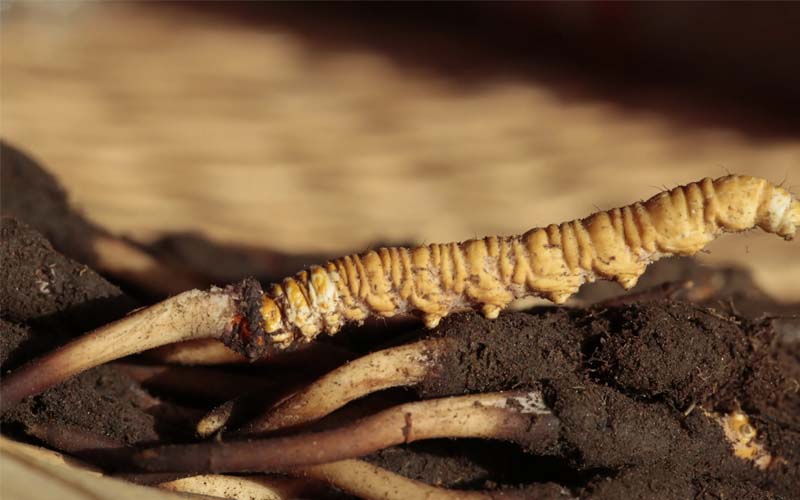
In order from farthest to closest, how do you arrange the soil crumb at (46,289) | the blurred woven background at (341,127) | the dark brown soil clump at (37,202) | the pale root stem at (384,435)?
1. the blurred woven background at (341,127)
2. the dark brown soil clump at (37,202)
3. the soil crumb at (46,289)
4. the pale root stem at (384,435)

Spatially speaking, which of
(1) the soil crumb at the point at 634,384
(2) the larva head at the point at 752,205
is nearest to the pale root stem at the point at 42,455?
(1) the soil crumb at the point at 634,384

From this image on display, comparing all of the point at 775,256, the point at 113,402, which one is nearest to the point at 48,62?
the point at 113,402

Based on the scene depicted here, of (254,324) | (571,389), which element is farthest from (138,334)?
(571,389)

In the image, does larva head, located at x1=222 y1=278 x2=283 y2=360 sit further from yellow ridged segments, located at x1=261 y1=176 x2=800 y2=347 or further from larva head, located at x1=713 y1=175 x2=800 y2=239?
larva head, located at x1=713 y1=175 x2=800 y2=239

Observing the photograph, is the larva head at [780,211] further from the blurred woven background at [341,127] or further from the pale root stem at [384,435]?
the blurred woven background at [341,127]

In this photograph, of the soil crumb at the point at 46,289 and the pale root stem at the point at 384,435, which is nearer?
the pale root stem at the point at 384,435

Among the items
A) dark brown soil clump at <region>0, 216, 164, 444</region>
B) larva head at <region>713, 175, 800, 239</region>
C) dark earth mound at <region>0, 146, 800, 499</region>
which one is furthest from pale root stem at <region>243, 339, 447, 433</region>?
larva head at <region>713, 175, 800, 239</region>

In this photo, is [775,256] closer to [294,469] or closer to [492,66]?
[492,66]
